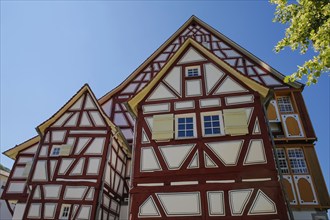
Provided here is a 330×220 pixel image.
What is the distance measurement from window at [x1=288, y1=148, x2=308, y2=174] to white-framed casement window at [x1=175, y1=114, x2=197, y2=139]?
6492 millimetres

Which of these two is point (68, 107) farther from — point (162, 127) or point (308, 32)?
point (308, 32)

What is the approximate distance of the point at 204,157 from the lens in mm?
9570

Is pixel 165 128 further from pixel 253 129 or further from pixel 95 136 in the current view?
pixel 95 136

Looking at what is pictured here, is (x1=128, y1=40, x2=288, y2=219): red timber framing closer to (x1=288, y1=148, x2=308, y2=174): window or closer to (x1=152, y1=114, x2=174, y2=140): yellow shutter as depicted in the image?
(x1=152, y1=114, x2=174, y2=140): yellow shutter

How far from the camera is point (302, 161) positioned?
13.4m

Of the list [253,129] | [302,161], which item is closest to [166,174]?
[253,129]

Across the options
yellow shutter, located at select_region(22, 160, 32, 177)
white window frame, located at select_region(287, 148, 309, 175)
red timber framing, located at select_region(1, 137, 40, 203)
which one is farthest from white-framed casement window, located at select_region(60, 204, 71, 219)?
white window frame, located at select_region(287, 148, 309, 175)

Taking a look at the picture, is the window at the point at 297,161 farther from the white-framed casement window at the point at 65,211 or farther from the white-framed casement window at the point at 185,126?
the white-framed casement window at the point at 65,211

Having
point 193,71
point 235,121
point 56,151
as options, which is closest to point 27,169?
point 56,151

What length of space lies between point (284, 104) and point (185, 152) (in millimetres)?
8475

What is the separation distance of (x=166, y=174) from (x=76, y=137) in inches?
262

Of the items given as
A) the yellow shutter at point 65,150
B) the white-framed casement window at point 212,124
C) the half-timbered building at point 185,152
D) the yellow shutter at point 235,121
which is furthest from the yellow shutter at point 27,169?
the yellow shutter at point 235,121

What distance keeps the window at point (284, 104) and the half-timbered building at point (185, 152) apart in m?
0.06

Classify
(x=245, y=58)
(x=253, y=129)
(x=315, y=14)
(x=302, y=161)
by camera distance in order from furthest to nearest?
(x=245, y=58), (x=302, y=161), (x=253, y=129), (x=315, y=14)
